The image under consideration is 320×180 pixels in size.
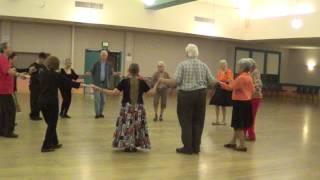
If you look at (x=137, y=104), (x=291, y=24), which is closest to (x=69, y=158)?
(x=137, y=104)

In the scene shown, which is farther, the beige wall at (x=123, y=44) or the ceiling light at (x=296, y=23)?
the ceiling light at (x=296, y=23)

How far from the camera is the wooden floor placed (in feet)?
15.6

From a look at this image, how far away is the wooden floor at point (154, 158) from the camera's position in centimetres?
475

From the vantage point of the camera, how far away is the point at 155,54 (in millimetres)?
19484

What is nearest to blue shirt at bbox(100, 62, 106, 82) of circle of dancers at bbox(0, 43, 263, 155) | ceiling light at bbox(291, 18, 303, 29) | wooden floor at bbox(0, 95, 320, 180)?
wooden floor at bbox(0, 95, 320, 180)

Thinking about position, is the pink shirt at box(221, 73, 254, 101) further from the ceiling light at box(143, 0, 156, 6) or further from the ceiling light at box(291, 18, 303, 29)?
the ceiling light at box(291, 18, 303, 29)

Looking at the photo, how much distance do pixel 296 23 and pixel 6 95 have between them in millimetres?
13681

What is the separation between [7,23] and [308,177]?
550 inches

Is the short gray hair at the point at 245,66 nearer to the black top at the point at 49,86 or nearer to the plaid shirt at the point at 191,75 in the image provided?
the plaid shirt at the point at 191,75

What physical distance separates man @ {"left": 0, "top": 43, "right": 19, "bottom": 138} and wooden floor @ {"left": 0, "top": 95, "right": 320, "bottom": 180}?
0.26 metres

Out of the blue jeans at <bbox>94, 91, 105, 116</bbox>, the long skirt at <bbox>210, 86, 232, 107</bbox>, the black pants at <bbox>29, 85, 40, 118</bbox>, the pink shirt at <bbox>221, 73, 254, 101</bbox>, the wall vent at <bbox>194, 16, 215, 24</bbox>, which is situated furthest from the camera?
the wall vent at <bbox>194, 16, 215, 24</bbox>

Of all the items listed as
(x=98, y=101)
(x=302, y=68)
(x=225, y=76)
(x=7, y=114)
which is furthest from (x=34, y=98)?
(x=302, y=68)

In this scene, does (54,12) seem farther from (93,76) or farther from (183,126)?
(183,126)

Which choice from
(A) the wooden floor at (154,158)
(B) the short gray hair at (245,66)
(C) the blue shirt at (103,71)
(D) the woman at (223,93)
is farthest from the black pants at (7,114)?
(D) the woman at (223,93)
